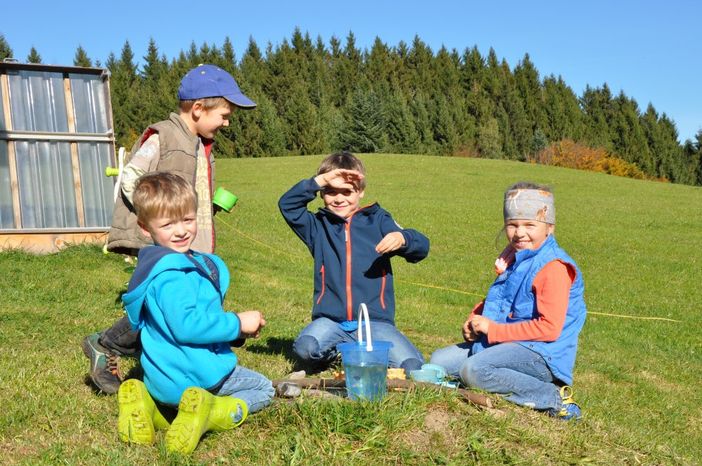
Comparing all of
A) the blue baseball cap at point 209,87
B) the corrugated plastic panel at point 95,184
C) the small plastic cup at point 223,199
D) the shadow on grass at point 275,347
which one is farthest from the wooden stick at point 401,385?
the corrugated plastic panel at point 95,184

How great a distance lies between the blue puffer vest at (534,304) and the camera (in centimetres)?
459

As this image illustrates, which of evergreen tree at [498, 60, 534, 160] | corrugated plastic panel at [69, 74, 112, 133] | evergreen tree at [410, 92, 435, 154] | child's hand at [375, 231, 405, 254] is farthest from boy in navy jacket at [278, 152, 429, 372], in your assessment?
evergreen tree at [498, 60, 534, 160]

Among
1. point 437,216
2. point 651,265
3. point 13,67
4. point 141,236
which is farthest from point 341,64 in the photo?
point 141,236

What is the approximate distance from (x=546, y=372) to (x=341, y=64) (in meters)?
67.4

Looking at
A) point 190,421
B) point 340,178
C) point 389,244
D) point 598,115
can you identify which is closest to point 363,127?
point 598,115

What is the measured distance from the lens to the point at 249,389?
3980 millimetres

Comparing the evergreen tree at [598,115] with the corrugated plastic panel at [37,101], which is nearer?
the corrugated plastic panel at [37,101]

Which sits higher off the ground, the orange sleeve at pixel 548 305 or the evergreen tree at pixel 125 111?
the evergreen tree at pixel 125 111

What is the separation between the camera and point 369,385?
4.00 metres

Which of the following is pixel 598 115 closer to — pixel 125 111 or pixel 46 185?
pixel 125 111

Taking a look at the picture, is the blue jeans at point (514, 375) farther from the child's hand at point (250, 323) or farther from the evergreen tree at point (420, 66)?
the evergreen tree at point (420, 66)

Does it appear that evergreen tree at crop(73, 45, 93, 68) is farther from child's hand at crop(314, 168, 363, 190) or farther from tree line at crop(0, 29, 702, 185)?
child's hand at crop(314, 168, 363, 190)

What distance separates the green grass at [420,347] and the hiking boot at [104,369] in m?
0.10

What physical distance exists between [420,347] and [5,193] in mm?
6340
